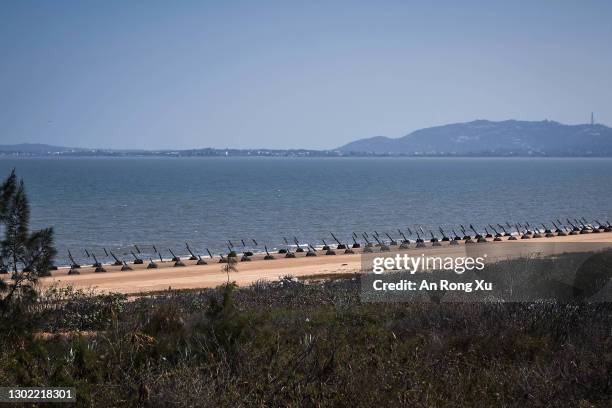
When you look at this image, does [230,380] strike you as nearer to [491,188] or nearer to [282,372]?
[282,372]

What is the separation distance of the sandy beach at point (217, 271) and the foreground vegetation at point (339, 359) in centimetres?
1786

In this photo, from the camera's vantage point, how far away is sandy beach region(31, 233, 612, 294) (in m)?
31.8

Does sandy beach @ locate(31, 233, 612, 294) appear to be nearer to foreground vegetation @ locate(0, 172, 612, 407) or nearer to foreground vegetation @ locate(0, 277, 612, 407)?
foreground vegetation @ locate(0, 172, 612, 407)

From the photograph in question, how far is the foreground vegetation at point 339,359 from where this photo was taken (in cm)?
745

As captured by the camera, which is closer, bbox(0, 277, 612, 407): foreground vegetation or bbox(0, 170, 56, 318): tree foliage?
bbox(0, 277, 612, 407): foreground vegetation

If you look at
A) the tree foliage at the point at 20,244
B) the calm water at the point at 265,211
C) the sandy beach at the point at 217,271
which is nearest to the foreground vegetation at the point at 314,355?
the tree foliage at the point at 20,244

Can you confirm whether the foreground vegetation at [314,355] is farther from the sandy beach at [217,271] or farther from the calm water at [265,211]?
the calm water at [265,211]

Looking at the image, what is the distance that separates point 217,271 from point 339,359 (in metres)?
→ 28.9

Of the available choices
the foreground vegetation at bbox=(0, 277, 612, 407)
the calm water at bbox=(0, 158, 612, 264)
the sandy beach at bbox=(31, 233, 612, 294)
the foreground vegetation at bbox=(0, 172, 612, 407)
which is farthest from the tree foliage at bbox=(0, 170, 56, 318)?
the calm water at bbox=(0, 158, 612, 264)

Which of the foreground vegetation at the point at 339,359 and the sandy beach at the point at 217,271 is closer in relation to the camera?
the foreground vegetation at the point at 339,359

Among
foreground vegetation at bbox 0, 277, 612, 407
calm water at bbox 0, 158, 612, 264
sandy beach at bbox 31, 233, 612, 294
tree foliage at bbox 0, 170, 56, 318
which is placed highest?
tree foliage at bbox 0, 170, 56, 318

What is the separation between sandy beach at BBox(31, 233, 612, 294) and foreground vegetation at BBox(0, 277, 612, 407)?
17861 millimetres

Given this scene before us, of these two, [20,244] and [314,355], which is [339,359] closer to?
[314,355]

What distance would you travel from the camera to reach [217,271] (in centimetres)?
3734
